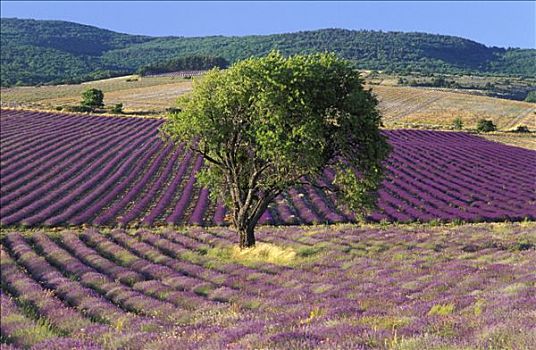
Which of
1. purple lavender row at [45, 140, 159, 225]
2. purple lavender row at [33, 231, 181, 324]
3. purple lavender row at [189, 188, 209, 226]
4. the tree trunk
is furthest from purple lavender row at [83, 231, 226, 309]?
purple lavender row at [45, 140, 159, 225]

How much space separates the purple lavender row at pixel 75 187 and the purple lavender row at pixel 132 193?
2676 mm

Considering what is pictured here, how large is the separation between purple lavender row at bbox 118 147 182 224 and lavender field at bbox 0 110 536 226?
0.09 m

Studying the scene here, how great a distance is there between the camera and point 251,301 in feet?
40.1

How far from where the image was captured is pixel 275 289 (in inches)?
527

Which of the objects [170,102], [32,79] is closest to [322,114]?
[170,102]

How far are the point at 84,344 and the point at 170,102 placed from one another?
272ft

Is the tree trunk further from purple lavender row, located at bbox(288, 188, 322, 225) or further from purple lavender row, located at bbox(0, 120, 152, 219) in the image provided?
purple lavender row, located at bbox(0, 120, 152, 219)

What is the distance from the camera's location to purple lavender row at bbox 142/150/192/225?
2850 centimetres

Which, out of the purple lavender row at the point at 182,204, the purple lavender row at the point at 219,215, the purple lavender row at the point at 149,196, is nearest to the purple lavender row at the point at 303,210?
the purple lavender row at the point at 219,215

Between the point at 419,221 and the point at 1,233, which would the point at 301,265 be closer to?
the point at 419,221

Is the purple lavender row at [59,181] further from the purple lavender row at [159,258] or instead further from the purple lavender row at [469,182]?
the purple lavender row at [469,182]

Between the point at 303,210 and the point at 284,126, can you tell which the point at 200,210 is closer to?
the point at 303,210

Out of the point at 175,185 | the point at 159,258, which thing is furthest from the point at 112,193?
the point at 159,258

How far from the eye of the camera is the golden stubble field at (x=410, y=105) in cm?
7438
